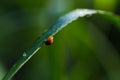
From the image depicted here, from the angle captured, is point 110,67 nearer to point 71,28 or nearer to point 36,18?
point 71,28

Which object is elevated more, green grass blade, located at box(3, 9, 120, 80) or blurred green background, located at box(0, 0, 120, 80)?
blurred green background, located at box(0, 0, 120, 80)

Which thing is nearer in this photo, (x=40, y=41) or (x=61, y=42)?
(x=40, y=41)

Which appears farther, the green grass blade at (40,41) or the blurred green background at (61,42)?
the blurred green background at (61,42)

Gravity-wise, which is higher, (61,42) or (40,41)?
(61,42)

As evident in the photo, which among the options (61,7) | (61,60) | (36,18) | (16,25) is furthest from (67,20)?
(16,25)

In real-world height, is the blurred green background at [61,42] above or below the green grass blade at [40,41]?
above

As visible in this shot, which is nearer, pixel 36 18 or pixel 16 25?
pixel 36 18

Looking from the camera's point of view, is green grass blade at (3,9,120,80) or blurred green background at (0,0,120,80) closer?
green grass blade at (3,9,120,80)

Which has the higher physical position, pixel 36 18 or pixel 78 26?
pixel 36 18
